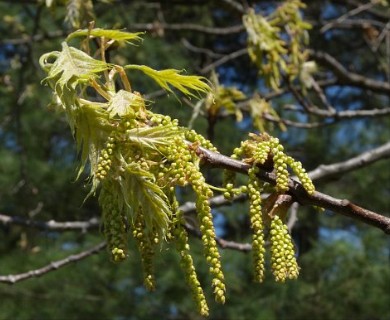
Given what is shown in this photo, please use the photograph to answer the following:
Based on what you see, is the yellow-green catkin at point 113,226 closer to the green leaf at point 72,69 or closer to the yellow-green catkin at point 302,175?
the green leaf at point 72,69

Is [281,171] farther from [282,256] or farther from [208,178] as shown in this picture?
[208,178]

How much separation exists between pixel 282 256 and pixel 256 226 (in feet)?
0.24

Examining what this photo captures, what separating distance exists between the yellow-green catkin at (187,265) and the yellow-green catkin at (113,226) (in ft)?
0.35

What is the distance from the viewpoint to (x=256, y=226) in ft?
4.18

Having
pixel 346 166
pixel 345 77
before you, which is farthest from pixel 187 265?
pixel 345 77

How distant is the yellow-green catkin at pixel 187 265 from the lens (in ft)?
4.11

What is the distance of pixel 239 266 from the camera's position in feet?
16.9

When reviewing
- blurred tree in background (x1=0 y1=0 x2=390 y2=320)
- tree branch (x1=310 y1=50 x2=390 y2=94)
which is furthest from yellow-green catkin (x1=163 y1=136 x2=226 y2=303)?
tree branch (x1=310 y1=50 x2=390 y2=94)

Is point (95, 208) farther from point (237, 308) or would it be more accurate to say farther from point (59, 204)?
point (237, 308)

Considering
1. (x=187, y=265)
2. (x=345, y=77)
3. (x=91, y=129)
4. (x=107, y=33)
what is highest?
(x=345, y=77)

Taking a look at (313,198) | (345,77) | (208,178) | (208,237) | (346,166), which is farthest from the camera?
(345,77)

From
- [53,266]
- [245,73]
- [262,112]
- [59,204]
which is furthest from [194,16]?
[53,266]

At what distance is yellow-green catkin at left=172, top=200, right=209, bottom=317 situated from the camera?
1.25m

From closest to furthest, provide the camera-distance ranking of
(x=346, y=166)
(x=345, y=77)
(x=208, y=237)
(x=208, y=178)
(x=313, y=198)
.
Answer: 1. (x=208, y=237)
2. (x=313, y=198)
3. (x=208, y=178)
4. (x=346, y=166)
5. (x=345, y=77)
